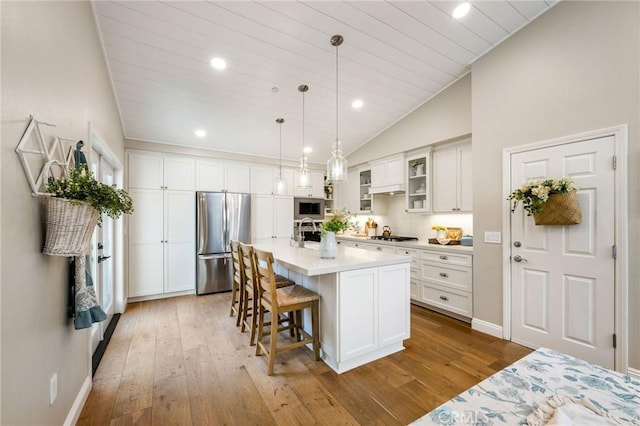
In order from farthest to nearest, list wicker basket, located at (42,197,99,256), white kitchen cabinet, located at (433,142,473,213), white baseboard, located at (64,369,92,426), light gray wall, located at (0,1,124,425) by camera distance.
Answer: white kitchen cabinet, located at (433,142,473,213), white baseboard, located at (64,369,92,426), wicker basket, located at (42,197,99,256), light gray wall, located at (0,1,124,425)

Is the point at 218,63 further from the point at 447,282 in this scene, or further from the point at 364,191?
the point at 447,282

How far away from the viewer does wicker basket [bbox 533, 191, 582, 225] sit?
228cm

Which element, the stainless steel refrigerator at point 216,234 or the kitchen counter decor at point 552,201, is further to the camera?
the stainless steel refrigerator at point 216,234

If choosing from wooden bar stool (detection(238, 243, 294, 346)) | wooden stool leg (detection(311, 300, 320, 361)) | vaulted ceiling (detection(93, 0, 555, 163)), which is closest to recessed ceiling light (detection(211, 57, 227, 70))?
vaulted ceiling (detection(93, 0, 555, 163))

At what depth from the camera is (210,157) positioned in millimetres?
4770

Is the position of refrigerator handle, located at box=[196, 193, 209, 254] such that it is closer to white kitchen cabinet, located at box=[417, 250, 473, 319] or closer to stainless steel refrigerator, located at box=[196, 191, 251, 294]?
stainless steel refrigerator, located at box=[196, 191, 251, 294]

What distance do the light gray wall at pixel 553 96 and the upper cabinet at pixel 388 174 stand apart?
4.93 feet

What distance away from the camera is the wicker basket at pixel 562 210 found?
2.28m

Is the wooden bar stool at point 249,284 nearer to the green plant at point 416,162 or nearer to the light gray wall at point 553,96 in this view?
the light gray wall at point 553,96

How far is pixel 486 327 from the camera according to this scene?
119 inches

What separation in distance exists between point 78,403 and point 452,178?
4496 mm

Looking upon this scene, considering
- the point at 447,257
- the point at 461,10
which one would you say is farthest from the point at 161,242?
the point at 461,10

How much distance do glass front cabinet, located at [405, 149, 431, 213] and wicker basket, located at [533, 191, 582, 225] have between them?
177 centimetres

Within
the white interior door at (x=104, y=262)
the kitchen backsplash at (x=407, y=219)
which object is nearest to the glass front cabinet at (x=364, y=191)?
the kitchen backsplash at (x=407, y=219)
